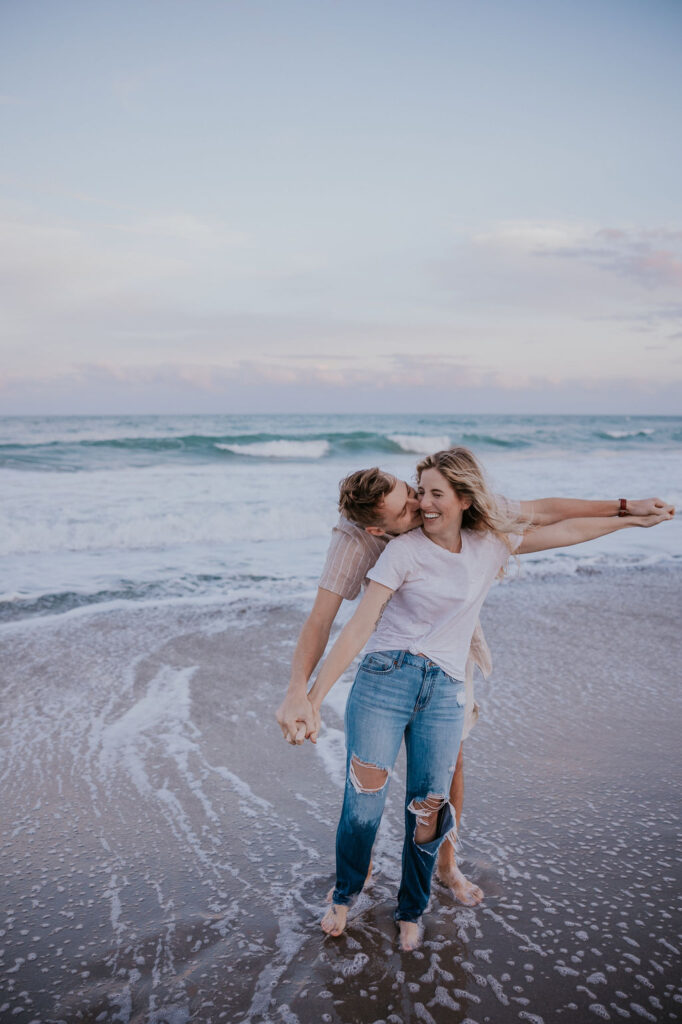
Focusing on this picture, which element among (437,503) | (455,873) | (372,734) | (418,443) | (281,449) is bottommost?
(455,873)

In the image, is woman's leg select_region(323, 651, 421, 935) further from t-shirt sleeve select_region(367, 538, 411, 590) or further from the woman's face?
the woman's face

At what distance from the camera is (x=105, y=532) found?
10.8 meters

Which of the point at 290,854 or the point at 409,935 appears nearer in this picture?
the point at 409,935

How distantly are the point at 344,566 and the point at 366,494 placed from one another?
1.03 ft

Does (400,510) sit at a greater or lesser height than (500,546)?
greater

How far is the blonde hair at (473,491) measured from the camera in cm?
249

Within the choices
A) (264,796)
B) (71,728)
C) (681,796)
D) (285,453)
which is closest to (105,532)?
(71,728)

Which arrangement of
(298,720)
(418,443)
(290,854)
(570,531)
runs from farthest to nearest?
1. (418,443)
2. (290,854)
3. (570,531)
4. (298,720)

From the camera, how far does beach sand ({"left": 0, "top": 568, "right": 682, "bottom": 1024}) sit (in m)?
2.38

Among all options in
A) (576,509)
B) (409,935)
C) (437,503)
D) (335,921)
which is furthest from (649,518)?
(335,921)

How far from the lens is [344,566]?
257cm

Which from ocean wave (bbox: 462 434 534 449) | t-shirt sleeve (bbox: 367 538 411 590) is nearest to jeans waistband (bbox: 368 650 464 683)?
t-shirt sleeve (bbox: 367 538 411 590)

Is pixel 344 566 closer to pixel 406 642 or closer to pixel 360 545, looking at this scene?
pixel 360 545

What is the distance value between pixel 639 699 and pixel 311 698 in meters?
3.37
